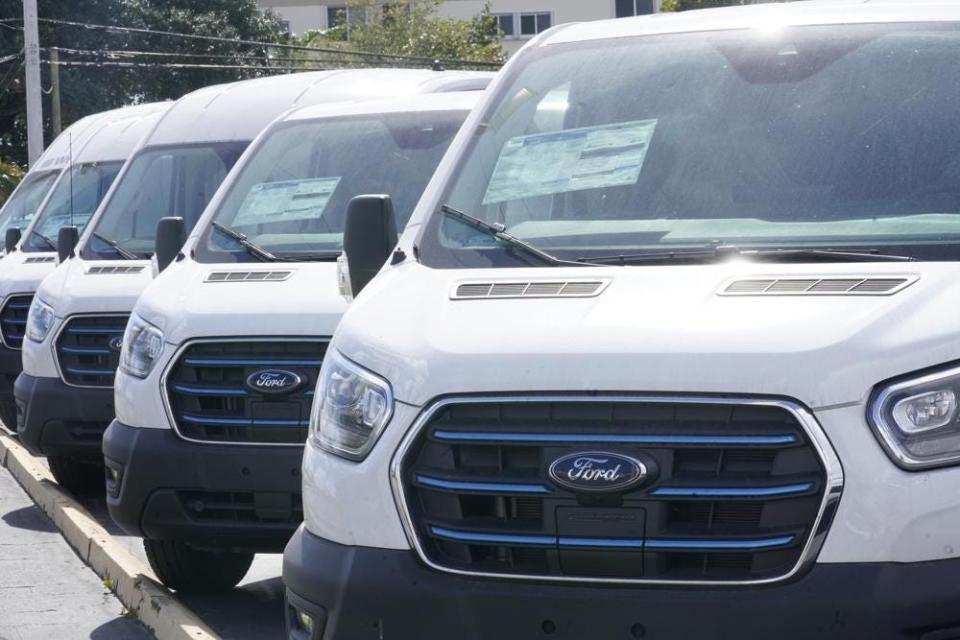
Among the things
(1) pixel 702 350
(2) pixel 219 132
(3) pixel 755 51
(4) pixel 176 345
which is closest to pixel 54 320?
(2) pixel 219 132

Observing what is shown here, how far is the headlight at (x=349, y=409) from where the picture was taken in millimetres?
3998

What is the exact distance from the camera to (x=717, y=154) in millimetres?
4672

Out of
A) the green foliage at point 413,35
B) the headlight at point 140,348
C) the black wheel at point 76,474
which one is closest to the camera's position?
the headlight at point 140,348

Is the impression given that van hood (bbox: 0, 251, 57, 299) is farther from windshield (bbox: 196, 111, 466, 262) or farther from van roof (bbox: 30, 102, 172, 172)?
windshield (bbox: 196, 111, 466, 262)

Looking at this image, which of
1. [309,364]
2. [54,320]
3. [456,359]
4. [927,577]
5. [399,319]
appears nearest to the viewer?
[927,577]

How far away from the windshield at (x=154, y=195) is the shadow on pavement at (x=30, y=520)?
1.57 m

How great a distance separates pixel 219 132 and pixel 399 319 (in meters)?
6.32

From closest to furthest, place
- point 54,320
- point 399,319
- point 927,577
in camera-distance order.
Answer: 1. point 927,577
2. point 399,319
3. point 54,320

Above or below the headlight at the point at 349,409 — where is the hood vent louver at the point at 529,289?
above

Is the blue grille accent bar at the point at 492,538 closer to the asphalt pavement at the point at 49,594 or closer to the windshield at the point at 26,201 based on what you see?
the asphalt pavement at the point at 49,594

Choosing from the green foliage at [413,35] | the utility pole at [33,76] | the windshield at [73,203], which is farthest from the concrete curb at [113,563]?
the green foliage at [413,35]

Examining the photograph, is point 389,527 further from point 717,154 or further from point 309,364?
point 309,364

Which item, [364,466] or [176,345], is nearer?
[364,466]

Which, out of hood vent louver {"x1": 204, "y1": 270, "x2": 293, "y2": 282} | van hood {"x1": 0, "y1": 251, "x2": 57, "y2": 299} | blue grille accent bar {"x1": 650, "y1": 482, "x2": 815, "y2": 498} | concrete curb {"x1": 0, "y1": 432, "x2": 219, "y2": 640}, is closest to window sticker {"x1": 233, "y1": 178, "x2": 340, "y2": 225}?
hood vent louver {"x1": 204, "y1": 270, "x2": 293, "y2": 282}
